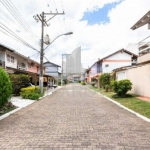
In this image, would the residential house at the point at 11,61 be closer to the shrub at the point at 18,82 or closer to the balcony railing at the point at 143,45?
the shrub at the point at 18,82

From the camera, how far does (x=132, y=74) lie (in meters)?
21.1

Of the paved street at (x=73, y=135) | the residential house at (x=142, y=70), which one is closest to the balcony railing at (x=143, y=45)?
the residential house at (x=142, y=70)

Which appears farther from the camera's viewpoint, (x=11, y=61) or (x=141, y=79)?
(x=11, y=61)

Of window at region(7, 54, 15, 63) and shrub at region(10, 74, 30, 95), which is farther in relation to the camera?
window at region(7, 54, 15, 63)

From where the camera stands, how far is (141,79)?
18406 millimetres

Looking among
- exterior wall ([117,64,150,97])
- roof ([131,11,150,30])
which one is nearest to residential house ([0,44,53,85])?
exterior wall ([117,64,150,97])

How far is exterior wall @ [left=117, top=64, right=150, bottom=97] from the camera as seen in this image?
17038 mm

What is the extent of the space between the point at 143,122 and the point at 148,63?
29.3 feet

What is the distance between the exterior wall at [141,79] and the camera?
55.9 ft

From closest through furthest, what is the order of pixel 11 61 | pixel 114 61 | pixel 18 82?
pixel 18 82
pixel 11 61
pixel 114 61

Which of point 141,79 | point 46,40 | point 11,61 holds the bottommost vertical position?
point 141,79

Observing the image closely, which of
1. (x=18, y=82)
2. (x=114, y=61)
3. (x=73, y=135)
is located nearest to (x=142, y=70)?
(x=18, y=82)

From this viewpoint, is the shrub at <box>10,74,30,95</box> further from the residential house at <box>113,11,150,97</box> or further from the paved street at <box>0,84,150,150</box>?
the paved street at <box>0,84,150,150</box>

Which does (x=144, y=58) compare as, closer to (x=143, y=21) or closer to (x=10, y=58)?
(x=143, y=21)
